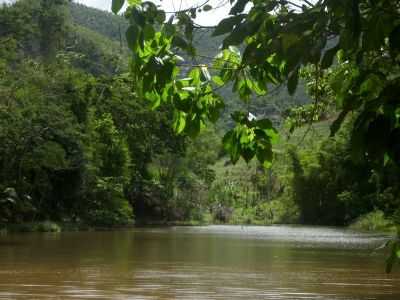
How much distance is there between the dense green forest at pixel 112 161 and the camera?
3441 cm

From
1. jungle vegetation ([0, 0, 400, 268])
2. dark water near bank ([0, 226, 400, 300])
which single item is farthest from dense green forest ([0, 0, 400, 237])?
dark water near bank ([0, 226, 400, 300])

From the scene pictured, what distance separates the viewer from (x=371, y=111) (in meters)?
1.81

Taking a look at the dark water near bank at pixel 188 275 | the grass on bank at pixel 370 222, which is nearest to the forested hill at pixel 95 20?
the grass on bank at pixel 370 222

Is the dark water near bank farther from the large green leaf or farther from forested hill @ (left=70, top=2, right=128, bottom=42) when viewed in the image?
forested hill @ (left=70, top=2, right=128, bottom=42)

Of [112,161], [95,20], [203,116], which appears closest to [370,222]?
[112,161]

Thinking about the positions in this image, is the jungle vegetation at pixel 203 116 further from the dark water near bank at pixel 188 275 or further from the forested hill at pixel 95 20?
the forested hill at pixel 95 20

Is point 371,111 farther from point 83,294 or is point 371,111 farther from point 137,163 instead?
point 137,163

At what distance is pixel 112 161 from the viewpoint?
46438 millimetres

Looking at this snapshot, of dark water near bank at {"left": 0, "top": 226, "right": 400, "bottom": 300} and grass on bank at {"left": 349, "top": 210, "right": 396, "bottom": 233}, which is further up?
dark water near bank at {"left": 0, "top": 226, "right": 400, "bottom": 300}

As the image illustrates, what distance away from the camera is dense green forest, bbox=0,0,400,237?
34.4 m

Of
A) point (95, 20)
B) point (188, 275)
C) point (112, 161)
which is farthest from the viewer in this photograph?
point (95, 20)

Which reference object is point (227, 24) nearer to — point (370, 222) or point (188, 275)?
point (188, 275)

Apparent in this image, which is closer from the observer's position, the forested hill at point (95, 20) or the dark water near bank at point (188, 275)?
the dark water near bank at point (188, 275)

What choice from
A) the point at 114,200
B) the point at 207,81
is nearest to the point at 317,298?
the point at 207,81
